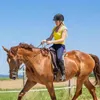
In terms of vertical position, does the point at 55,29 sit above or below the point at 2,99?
above

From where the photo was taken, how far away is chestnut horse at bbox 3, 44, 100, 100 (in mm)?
7425

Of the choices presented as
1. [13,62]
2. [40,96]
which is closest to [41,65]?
[13,62]

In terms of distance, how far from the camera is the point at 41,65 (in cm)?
791

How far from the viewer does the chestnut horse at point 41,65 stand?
7.43m

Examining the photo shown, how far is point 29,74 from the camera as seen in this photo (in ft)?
25.8

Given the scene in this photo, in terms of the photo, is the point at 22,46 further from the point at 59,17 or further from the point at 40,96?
the point at 40,96

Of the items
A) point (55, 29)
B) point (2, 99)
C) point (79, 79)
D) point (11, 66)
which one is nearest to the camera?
point (11, 66)

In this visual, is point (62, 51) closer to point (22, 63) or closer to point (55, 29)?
point (55, 29)

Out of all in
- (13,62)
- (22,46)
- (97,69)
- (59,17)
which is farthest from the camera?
(97,69)

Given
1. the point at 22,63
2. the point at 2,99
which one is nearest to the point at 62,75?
the point at 22,63

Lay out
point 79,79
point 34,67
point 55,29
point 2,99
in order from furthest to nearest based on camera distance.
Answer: point 2,99, point 79,79, point 55,29, point 34,67

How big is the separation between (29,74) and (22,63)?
1.28 ft

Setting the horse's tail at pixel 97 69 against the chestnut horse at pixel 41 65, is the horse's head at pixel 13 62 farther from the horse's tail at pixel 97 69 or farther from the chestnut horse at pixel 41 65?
the horse's tail at pixel 97 69

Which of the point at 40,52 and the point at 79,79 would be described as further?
the point at 79,79
